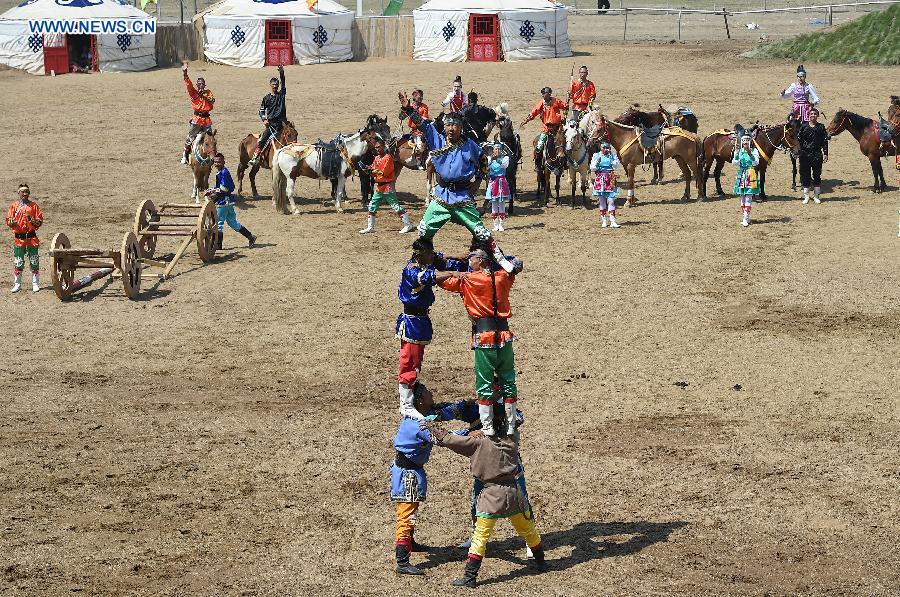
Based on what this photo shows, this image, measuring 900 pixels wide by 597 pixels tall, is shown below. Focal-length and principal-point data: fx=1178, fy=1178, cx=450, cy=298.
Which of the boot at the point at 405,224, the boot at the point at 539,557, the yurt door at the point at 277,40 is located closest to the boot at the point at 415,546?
the boot at the point at 539,557

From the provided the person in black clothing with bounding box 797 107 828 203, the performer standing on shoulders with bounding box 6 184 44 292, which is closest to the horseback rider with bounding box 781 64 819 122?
the person in black clothing with bounding box 797 107 828 203

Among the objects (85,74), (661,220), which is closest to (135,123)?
(85,74)

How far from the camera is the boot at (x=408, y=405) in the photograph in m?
11.0

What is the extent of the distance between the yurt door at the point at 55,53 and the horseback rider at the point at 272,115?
78.3ft

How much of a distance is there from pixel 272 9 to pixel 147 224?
29276 mm

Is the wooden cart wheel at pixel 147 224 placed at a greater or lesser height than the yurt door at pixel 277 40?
lesser

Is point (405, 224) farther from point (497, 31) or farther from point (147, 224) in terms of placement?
point (497, 31)

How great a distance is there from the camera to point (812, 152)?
25422 mm

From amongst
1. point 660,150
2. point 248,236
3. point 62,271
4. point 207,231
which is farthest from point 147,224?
point 660,150

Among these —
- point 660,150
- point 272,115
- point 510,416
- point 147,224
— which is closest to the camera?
point 510,416

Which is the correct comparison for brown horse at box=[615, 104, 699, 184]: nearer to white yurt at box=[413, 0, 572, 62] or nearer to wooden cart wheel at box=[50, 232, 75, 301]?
wooden cart wheel at box=[50, 232, 75, 301]

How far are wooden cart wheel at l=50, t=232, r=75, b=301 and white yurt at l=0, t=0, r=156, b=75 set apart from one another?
3044cm

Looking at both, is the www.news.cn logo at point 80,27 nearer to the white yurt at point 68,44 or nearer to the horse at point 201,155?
the white yurt at point 68,44

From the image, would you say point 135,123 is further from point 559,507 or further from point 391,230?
point 559,507
